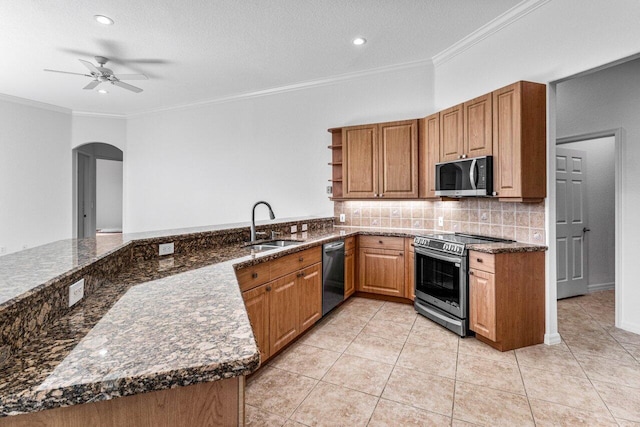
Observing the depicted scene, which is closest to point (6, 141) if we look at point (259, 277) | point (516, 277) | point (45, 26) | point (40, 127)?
point (40, 127)

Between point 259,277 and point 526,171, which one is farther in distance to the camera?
point 526,171

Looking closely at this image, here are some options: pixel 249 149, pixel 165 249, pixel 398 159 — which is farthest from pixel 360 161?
pixel 165 249

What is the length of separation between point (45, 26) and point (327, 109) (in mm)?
3252

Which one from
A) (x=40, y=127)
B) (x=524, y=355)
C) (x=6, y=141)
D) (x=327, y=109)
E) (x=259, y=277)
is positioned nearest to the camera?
(x=259, y=277)

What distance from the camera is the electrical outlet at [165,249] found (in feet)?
7.14

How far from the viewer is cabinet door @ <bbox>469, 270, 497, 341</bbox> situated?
2.66 metres

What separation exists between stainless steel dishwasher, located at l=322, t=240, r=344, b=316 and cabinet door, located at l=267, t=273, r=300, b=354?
561 mm

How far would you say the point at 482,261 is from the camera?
276 centimetres

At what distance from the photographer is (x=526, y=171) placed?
2705 millimetres

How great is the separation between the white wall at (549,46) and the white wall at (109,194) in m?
10.9

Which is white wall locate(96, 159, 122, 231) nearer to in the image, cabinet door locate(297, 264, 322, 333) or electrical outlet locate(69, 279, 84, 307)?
cabinet door locate(297, 264, 322, 333)

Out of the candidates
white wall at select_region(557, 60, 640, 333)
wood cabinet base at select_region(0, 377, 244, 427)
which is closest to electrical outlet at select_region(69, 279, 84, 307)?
wood cabinet base at select_region(0, 377, 244, 427)

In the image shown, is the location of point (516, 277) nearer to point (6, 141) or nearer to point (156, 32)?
point (156, 32)

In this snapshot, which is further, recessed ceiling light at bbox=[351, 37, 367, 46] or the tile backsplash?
recessed ceiling light at bbox=[351, 37, 367, 46]
